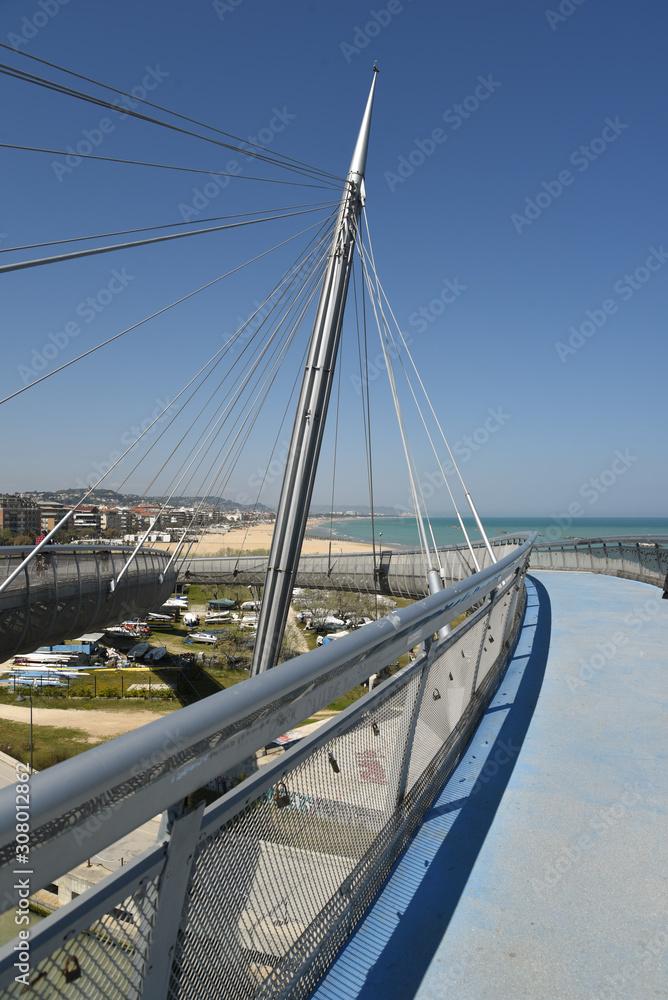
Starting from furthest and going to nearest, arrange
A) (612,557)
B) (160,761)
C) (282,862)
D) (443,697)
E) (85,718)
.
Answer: (85,718) → (612,557) → (443,697) → (282,862) → (160,761)

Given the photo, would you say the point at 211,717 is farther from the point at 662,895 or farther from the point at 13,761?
the point at 13,761

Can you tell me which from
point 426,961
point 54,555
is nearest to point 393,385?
point 426,961

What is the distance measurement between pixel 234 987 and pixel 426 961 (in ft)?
2.57

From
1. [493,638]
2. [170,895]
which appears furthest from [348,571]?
[170,895]

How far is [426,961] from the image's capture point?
1938 mm

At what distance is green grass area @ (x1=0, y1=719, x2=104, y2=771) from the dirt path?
761 mm

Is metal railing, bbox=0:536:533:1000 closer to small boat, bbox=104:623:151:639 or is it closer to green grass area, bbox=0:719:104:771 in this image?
green grass area, bbox=0:719:104:771

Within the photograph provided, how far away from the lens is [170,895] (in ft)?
4.00

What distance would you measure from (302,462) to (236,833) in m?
7.83

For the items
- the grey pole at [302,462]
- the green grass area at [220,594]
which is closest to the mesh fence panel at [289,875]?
the grey pole at [302,462]

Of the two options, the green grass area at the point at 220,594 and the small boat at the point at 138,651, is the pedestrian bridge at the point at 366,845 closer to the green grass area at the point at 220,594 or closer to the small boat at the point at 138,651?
the small boat at the point at 138,651

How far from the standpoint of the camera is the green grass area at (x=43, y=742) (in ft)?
87.1

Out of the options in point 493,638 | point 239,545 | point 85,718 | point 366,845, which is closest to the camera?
point 366,845

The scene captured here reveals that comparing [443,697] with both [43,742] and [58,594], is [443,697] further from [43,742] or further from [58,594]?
[43,742]
